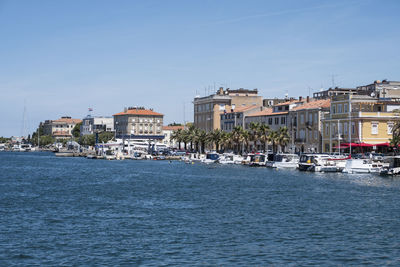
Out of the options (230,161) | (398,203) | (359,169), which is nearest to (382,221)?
(398,203)

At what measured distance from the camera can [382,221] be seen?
42.8 m

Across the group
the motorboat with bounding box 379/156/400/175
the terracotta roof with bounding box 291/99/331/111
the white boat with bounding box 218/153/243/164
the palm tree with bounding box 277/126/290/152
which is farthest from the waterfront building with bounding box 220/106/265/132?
the motorboat with bounding box 379/156/400/175

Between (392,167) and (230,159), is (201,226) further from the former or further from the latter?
(230,159)

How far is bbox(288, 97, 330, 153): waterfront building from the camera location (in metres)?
122

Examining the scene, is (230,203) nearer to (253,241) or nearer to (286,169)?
(253,241)

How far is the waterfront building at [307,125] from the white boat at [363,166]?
29757mm

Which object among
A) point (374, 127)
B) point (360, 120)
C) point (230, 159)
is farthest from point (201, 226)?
point (230, 159)

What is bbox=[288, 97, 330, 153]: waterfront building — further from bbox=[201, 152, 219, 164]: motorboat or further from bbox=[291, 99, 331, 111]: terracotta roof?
bbox=[201, 152, 219, 164]: motorboat

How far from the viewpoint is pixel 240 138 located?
138m

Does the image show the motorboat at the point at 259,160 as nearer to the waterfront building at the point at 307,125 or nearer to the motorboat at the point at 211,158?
the waterfront building at the point at 307,125

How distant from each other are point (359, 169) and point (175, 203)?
145 feet

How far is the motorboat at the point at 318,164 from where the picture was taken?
95.6 metres

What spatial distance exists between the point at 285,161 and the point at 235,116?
180 ft

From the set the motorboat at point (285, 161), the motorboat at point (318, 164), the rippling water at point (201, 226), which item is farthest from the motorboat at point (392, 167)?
the motorboat at point (285, 161)
